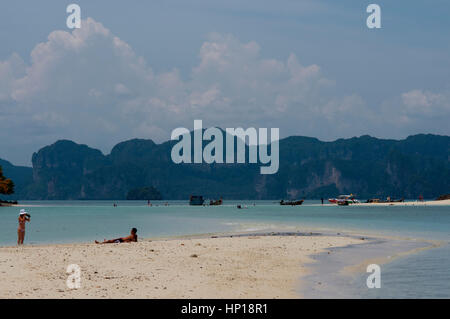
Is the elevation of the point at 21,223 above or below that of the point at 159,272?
above

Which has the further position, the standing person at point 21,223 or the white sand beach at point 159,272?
the standing person at point 21,223

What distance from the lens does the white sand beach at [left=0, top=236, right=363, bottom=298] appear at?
15945 millimetres

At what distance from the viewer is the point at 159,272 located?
64.6 feet

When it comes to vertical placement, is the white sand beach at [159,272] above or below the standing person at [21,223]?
below

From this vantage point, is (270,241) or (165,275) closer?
(165,275)

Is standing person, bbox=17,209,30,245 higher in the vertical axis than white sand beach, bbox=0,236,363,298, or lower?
higher

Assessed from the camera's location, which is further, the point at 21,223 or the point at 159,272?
the point at 21,223

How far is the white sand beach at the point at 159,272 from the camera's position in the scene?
15.9m

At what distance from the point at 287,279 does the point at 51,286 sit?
829 centimetres

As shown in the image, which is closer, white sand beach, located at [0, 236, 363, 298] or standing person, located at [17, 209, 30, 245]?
white sand beach, located at [0, 236, 363, 298]
